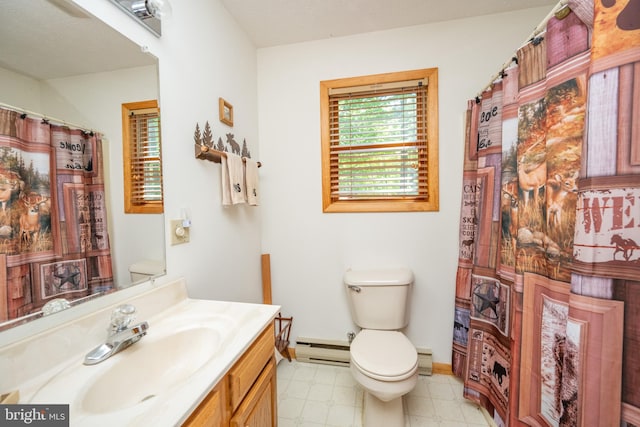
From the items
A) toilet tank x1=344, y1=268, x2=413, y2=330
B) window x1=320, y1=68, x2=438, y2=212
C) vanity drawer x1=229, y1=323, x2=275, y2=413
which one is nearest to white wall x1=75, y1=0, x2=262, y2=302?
vanity drawer x1=229, y1=323, x2=275, y2=413

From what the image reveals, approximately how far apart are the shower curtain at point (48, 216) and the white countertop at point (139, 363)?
11cm

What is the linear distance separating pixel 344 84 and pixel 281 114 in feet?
1.72

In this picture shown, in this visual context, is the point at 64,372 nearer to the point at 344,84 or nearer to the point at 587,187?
the point at 587,187

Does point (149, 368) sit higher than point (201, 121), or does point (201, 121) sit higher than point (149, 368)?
point (201, 121)

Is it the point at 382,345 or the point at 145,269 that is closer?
the point at 145,269

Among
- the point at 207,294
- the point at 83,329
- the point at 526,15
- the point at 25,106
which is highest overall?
the point at 526,15

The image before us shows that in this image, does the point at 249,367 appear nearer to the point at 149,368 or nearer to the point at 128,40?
the point at 149,368

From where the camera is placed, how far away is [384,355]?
1.29m

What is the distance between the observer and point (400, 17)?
158 centimetres

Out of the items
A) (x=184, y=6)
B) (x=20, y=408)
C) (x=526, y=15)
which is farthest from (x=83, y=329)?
(x=526, y=15)

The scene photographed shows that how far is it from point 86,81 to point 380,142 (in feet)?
5.17

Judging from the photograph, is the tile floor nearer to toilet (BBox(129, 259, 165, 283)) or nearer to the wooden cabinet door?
the wooden cabinet door

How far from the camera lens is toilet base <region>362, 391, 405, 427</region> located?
1258 mm

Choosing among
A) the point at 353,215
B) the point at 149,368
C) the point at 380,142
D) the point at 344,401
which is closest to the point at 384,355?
the point at 344,401
